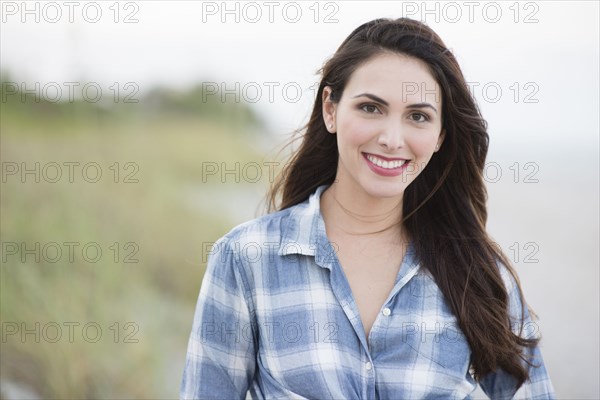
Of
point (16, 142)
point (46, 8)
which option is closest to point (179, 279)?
point (16, 142)

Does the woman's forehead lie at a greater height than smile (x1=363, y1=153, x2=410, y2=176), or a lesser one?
greater

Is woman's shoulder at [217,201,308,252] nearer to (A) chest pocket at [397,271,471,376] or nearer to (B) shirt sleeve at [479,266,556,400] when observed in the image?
(A) chest pocket at [397,271,471,376]

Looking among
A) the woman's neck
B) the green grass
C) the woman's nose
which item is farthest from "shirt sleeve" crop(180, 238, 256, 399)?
the green grass

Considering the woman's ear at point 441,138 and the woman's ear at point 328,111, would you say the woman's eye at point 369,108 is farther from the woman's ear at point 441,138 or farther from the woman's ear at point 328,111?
the woman's ear at point 441,138

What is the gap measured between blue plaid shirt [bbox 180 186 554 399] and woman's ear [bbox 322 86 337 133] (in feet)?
0.93

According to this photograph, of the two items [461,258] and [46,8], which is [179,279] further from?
[461,258]

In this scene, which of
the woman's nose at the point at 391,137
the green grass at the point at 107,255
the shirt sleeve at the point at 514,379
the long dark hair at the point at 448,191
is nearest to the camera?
the woman's nose at the point at 391,137

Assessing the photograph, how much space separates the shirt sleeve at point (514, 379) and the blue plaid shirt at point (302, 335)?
0.15 m

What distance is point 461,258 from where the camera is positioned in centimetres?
189

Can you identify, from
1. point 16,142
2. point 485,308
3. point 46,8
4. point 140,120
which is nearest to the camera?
point 485,308

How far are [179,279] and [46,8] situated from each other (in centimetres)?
138

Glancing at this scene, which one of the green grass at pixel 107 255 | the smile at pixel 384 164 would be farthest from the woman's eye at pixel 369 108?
the green grass at pixel 107 255

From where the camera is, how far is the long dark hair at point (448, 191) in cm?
177

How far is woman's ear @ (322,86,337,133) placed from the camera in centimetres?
183
